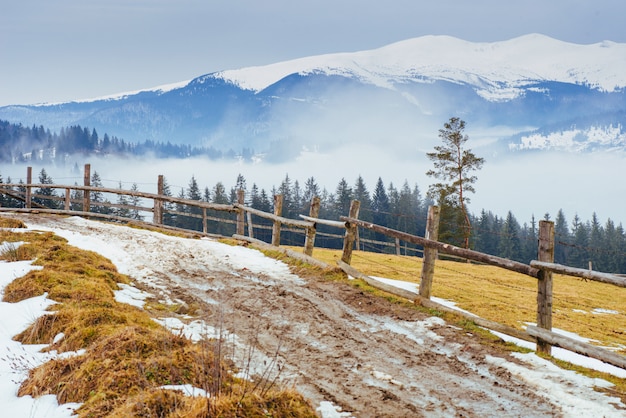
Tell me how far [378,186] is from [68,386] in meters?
80.6

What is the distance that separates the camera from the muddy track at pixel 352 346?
452 cm

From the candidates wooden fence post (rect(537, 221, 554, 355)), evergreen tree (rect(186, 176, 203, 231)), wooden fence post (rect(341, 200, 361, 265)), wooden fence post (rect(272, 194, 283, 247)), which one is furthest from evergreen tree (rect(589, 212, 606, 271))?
wooden fence post (rect(537, 221, 554, 355))

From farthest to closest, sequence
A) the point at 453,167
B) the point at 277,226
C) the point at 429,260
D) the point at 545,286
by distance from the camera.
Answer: the point at 453,167 → the point at 277,226 → the point at 429,260 → the point at 545,286

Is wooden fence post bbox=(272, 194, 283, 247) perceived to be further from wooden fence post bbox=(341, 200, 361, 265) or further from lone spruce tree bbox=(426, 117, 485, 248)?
lone spruce tree bbox=(426, 117, 485, 248)

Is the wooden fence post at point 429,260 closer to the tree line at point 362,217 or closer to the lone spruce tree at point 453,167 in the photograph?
the lone spruce tree at point 453,167

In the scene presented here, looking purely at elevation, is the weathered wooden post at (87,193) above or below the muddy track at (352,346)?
above

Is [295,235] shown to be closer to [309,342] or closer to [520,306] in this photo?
[520,306]

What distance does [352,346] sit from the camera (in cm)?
597

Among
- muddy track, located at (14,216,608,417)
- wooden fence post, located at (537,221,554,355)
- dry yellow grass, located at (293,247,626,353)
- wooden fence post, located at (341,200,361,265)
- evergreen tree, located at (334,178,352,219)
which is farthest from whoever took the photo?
evergreen tree, located at (334,178,352,219)

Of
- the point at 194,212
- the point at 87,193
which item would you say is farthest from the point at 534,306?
the point at 194,212

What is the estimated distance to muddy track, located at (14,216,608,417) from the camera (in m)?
4.52

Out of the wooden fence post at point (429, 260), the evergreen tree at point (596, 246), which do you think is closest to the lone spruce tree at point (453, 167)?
the wooden fence post at point (429, 260)

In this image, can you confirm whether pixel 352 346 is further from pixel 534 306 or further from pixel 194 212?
pixel 194 212

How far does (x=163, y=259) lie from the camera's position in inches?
444
